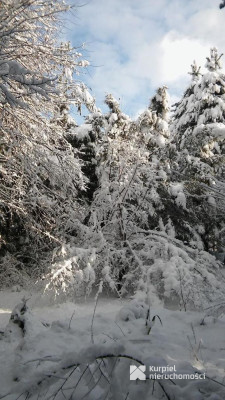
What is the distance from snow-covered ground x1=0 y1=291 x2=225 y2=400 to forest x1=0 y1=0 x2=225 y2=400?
0.04 feet

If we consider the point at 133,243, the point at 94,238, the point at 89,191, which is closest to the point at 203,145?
the point at 89,191

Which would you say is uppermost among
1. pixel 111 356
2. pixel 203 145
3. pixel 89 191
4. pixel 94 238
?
pixel 203 145

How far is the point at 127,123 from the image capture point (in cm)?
1030

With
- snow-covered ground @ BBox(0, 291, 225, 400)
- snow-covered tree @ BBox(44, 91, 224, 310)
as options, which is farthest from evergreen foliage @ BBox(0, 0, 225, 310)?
snow-covered ground @ BBox(0, 291, 225, 400)

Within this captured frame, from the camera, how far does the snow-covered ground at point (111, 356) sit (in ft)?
6.50

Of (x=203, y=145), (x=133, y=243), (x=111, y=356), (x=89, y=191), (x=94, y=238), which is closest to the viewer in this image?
(x=111, y=356)

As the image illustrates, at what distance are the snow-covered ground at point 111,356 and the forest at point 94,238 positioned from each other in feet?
0.04

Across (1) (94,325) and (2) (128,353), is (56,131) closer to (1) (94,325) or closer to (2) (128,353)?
(1) (94,325)

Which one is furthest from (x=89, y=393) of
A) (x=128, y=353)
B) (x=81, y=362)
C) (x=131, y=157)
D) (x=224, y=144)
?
(x=224, y=144)

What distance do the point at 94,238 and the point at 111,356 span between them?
6450 millimetres

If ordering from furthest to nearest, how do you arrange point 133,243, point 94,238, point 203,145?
point 203,145
point 133,243
point 94,238

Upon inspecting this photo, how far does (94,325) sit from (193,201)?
357 inches

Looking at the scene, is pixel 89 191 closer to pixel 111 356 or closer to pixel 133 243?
pixel 133 243

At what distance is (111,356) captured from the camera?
2.09 metres
